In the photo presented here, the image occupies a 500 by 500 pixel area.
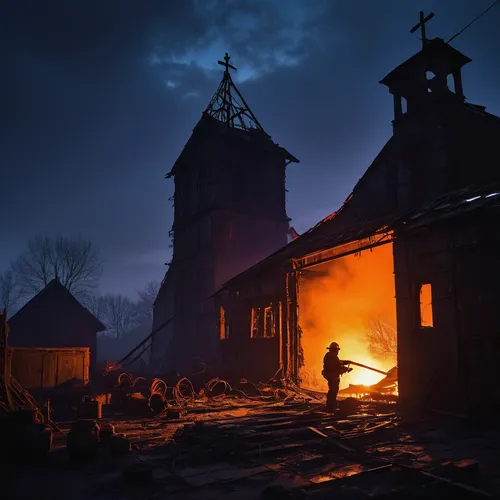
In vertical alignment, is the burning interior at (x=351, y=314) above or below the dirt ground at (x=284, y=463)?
above

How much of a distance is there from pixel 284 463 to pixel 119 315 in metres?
110

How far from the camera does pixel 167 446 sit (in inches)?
364

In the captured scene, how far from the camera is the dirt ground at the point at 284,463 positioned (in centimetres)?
628

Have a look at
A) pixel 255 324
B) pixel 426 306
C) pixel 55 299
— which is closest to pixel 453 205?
pixel 426 306

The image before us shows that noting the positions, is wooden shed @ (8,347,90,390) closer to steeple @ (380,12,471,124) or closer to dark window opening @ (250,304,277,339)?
dark window opening @ (250,304,277,339)

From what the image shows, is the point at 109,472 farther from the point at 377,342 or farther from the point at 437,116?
the point at 377,342

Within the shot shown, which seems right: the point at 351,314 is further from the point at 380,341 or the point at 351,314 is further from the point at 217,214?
the point at 217,214

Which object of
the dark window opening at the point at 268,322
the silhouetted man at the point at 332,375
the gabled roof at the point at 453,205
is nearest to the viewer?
the gabled roof at the point at 453,205

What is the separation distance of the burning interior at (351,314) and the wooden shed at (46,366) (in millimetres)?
9223

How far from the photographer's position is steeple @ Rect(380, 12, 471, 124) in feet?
54.9

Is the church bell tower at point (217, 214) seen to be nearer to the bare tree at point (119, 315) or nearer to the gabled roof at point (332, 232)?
the gabled roof at point (332, 232)

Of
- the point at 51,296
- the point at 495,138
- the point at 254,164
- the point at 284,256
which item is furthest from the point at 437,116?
the point at 51,296

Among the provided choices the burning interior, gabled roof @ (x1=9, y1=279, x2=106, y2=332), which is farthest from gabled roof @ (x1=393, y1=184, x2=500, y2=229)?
gabled roof @ (x1=9, y1=279, x2=106, y2=332)

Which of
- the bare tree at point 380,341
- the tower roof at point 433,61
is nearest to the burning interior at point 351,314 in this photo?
the bare tree at point 380,341
